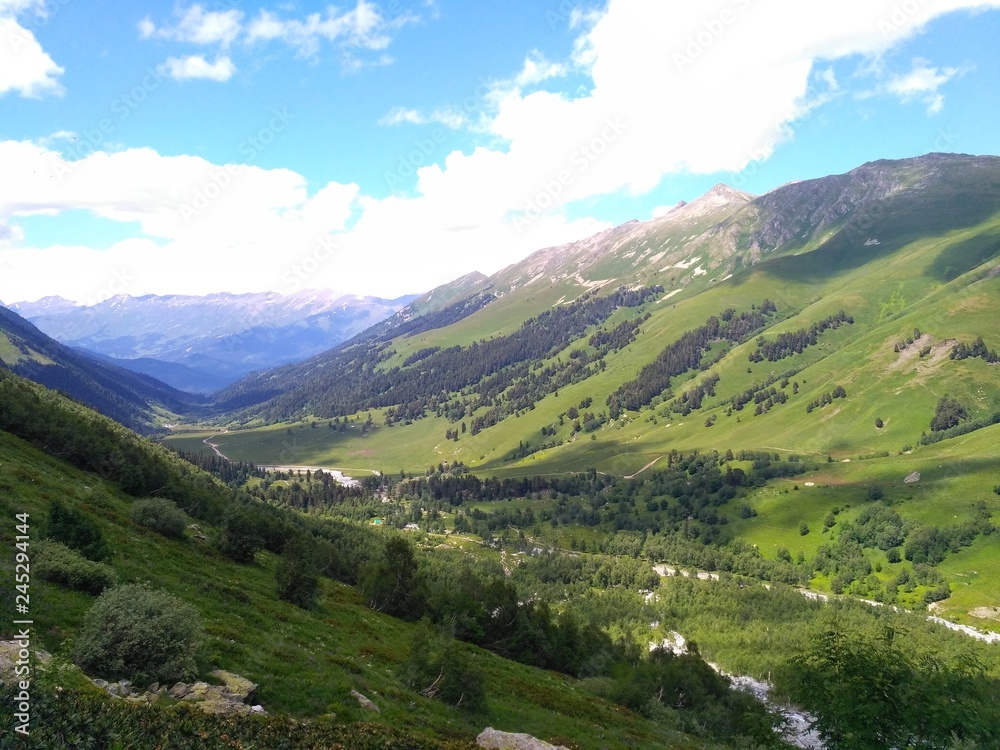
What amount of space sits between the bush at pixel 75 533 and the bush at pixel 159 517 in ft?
58.5

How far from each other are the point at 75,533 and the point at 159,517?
20023mm

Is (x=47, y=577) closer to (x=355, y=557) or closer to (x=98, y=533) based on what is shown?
(x=98, y=533)

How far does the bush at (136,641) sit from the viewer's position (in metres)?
24.0

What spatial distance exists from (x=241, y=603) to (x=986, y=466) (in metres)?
219

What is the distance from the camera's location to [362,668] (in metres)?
39.1

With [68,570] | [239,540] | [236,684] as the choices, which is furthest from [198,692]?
[239,540]

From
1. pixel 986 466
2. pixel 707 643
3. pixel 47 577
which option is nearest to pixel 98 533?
pixel 47 577

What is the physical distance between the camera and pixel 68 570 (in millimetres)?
32469

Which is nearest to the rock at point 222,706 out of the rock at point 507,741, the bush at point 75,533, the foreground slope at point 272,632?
the foreground slope at point 272,632

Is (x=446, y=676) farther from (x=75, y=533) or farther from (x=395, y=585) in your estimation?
(x=395, y=585)

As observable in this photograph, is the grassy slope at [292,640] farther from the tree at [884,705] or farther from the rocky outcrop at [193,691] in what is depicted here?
the tree at [884,705]

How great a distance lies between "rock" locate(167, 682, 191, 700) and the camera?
23.3 metres

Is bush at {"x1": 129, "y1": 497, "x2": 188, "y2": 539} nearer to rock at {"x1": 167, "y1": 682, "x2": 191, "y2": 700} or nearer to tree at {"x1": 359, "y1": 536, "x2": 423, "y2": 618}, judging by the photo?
tree at {"x1": 359, "y1": 536, "x2": 423, "y2": 618}

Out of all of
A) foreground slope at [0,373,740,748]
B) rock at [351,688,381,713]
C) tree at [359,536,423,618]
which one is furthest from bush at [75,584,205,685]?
tree at [359,536,423,618]
